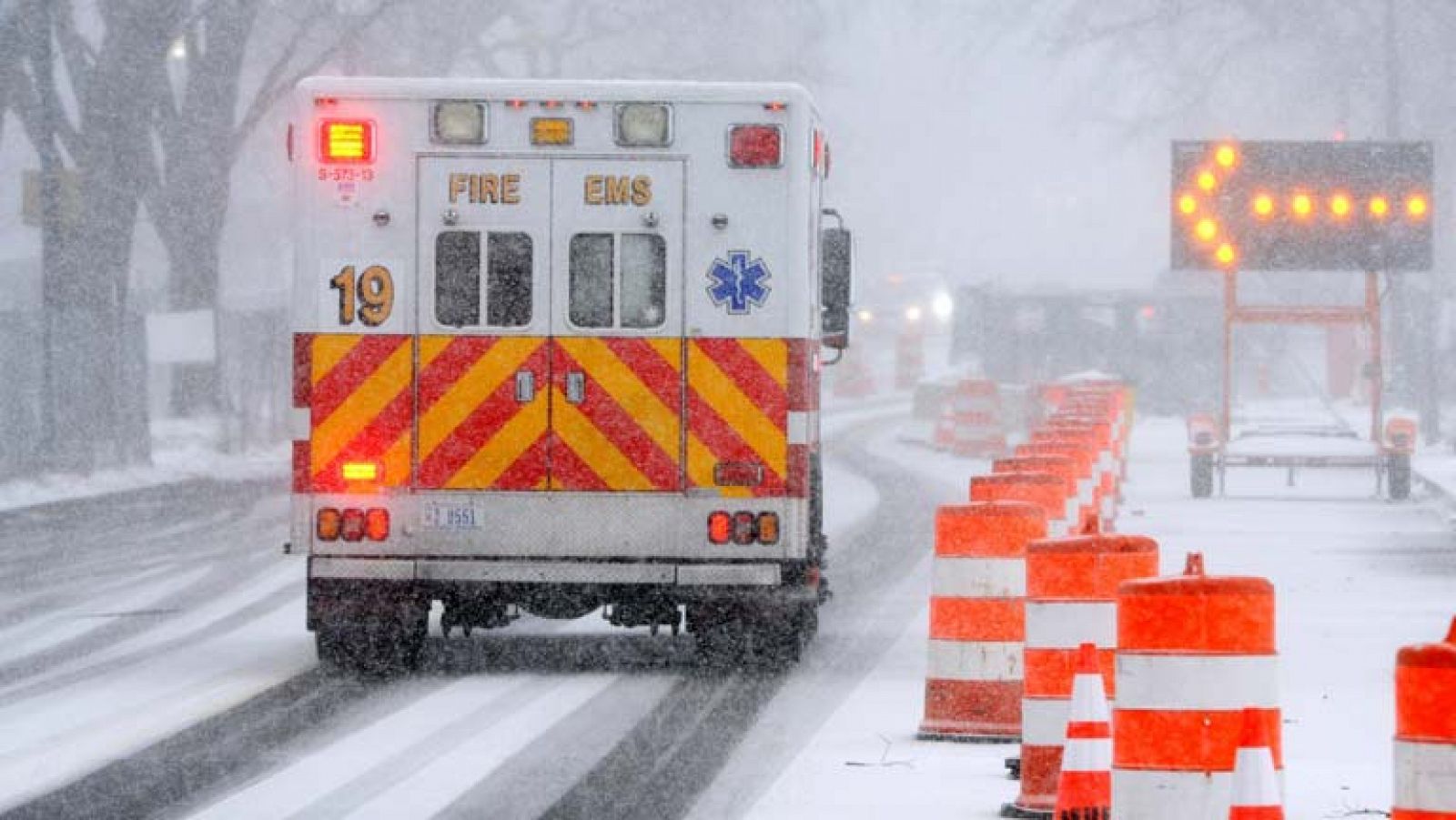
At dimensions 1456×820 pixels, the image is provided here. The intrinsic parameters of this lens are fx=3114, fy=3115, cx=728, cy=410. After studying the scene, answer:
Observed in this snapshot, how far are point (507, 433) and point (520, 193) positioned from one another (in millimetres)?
1150

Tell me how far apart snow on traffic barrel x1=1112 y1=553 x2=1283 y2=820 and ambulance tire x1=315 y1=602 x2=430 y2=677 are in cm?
708

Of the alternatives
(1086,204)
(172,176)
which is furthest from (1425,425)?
(1086,204)

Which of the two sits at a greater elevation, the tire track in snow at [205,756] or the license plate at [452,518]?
the license plate at [452,518]

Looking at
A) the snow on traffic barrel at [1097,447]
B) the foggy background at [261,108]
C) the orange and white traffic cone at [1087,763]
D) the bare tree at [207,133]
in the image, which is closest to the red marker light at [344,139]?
the orange and white traffic cone at [1087,763]

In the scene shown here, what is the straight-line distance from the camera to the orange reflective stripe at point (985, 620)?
12172 millimetres

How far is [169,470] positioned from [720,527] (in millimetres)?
25319

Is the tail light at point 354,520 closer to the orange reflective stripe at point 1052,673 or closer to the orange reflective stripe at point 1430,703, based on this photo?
the orange reflective stripe at point 1052,673

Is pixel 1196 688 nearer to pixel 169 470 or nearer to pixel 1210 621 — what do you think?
pixel 1210 621

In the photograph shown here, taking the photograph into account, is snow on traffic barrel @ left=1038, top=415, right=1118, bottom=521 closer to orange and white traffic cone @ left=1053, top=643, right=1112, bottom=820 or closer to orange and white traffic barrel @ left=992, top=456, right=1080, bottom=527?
orange and white traffic barrel @ left=992, top=456, right=1080, bottom=527

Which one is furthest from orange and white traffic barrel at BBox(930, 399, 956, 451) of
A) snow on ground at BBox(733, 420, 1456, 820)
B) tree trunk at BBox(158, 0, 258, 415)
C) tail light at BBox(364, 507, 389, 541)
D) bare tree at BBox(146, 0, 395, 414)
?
tail light at BBox(364, 507, 389, 541)

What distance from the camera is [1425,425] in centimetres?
4488

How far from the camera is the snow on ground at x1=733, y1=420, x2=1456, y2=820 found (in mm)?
10875

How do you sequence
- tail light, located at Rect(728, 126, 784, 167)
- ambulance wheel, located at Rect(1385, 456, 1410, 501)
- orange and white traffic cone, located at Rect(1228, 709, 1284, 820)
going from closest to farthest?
orange and white traffic cone, located at Rect(1228, 709, 1284, 820) → tail light, located at Rect(728, 126, 784, 167) → ambulance wheel, located at Rect(1385, 456, 1410, 501)

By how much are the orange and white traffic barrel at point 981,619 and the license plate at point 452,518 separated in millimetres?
3210
